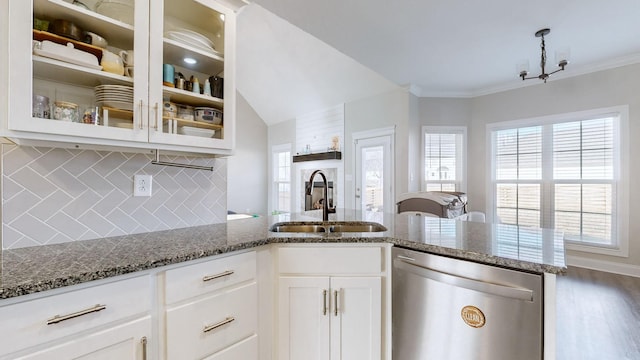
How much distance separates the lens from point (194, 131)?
153 cm

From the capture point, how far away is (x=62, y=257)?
1.06 meters

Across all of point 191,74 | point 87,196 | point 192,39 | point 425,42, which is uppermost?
point 425,42

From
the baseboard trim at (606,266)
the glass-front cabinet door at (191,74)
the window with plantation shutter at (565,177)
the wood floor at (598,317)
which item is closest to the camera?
the glass-front cabinet door at (191,74)

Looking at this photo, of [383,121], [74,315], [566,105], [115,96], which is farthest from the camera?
[383,121]

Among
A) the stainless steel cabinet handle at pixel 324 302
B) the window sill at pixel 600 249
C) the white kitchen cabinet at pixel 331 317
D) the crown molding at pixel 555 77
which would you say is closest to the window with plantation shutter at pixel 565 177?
the window sill at pixel 600 249

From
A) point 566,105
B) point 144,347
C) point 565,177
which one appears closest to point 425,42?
point 566,105

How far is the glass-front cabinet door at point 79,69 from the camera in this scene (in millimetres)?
1036

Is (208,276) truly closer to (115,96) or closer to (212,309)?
(212,309)

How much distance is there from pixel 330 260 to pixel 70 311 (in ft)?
3.17

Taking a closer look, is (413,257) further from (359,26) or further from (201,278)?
(359,26)

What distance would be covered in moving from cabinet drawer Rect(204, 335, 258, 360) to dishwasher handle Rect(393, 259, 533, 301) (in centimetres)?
77

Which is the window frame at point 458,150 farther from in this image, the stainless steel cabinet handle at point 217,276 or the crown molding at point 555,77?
the stainless steel cabinet handle at point 217,276

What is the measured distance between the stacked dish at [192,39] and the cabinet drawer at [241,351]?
5.01ft

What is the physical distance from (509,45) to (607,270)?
3.11 metres
